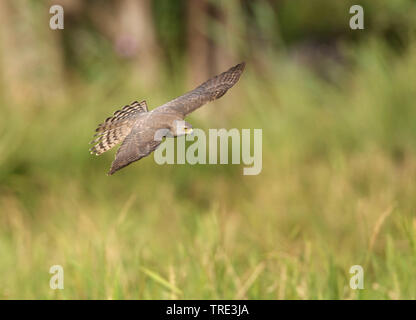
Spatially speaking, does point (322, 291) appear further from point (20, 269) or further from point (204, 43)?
point (204, 43)

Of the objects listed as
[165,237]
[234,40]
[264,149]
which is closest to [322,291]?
[165,237]

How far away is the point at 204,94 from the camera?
99 cm

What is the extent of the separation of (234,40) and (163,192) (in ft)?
5.19

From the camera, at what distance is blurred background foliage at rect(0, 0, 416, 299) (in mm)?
→ 2318

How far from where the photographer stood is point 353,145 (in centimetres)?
429

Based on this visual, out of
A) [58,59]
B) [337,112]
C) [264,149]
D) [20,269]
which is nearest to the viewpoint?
[20,269]

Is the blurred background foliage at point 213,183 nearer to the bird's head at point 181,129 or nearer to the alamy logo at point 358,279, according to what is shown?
the alamy logo at point 358,279

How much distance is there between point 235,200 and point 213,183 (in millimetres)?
291

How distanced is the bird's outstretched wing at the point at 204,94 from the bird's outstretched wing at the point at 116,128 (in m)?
0.06

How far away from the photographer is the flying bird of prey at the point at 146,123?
845 millimetres

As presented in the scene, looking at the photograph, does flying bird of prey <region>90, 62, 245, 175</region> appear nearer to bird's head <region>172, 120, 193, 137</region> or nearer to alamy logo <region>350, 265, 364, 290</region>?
bird's head <region>172, 120, 193, 137</region>

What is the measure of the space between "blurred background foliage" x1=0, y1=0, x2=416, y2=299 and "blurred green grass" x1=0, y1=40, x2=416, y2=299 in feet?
0.04

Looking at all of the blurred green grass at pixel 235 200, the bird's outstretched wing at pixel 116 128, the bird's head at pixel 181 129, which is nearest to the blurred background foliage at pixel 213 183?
the blurred green grass at pixel 235 200

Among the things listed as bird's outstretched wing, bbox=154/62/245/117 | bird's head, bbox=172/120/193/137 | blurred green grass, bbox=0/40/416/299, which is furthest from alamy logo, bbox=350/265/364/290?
bird's head, bbox=172/120/193/137
